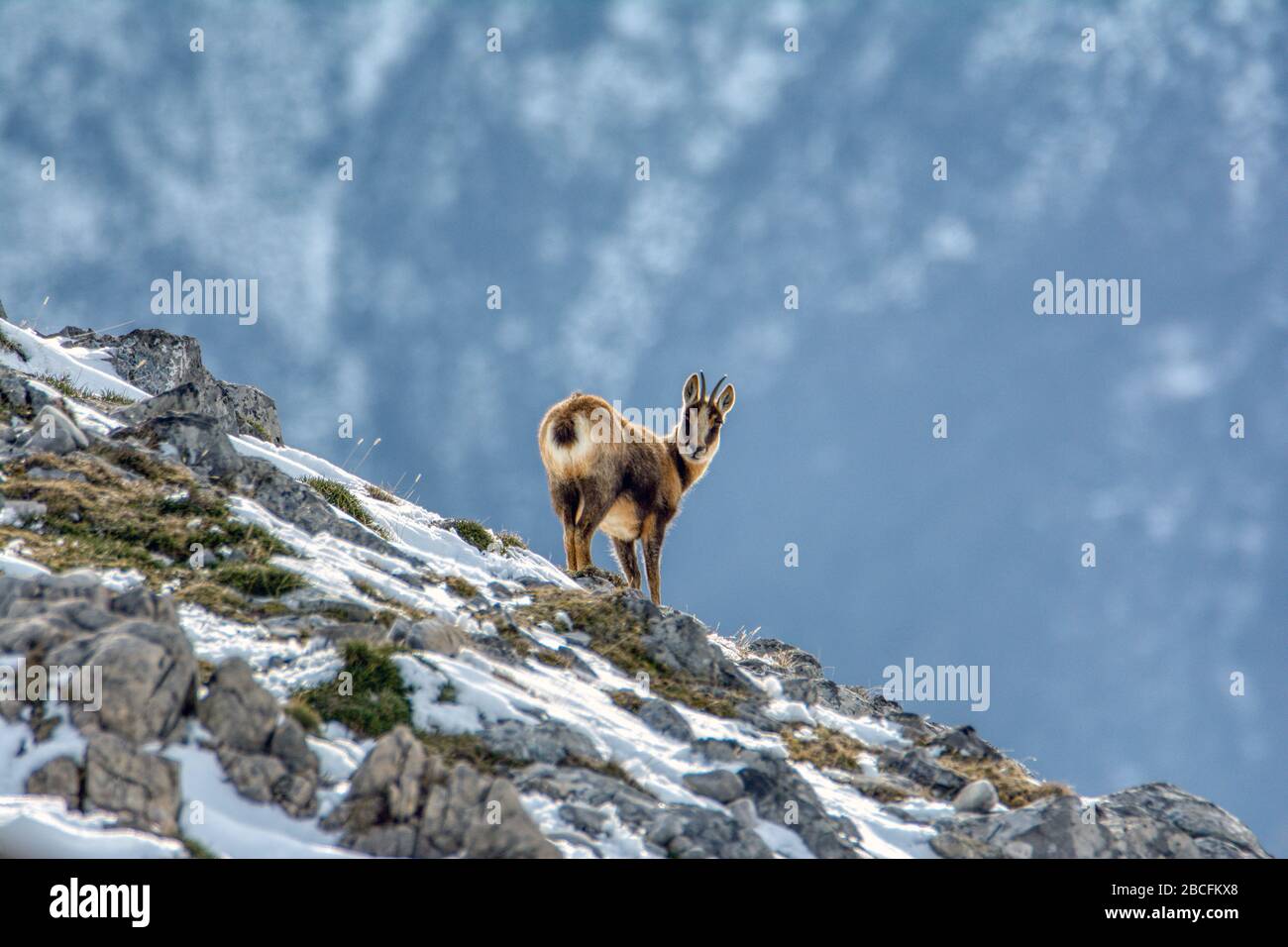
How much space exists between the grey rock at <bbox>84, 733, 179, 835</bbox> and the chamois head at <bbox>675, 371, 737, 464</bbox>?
Answer: 13.0 metres

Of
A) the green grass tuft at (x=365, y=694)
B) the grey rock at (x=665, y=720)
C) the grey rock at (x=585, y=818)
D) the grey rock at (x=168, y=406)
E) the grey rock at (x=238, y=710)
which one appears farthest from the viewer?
the grey rock at (x=168, y=406)

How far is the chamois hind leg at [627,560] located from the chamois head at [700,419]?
1924 millimetres

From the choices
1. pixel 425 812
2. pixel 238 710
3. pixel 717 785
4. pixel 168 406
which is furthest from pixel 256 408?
pixel 425 812

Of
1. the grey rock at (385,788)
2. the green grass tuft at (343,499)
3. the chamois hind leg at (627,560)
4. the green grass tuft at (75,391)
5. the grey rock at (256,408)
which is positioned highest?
the grey rock at (256,408)

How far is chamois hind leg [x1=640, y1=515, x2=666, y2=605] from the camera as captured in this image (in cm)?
1720

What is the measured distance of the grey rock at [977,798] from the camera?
378 inches

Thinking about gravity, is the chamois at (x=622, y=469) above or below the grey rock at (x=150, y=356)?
below

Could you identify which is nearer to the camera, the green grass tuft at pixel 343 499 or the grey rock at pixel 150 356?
the green grass tuft at pixel 343 499

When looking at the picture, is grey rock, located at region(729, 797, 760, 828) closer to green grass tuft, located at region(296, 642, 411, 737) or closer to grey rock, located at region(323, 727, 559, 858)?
grey rock, located at region(323, 727, 559, 858)

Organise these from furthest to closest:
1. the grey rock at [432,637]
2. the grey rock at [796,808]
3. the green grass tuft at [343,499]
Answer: the green grass tuft at [343,499] → the grey rock at [432,637] → the grey rock at [796,808]

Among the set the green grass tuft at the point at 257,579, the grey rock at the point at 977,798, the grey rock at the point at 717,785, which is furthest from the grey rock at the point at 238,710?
the grey rock at the point at 977,798

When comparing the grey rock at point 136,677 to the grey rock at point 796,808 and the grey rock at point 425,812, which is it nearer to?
the grey rock at point 425,812
